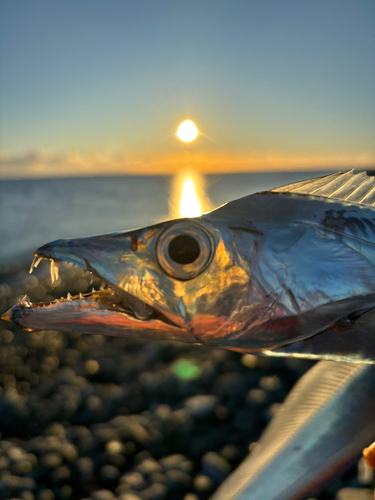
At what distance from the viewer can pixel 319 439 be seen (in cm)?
190

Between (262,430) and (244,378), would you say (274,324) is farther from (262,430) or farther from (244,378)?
(244,378)

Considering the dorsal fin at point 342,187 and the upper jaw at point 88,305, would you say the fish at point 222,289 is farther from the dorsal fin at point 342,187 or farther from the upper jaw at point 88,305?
the dorsal fin at point 342,187

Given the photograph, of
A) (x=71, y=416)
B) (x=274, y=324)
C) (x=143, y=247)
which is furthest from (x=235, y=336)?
(x=71, y=416)

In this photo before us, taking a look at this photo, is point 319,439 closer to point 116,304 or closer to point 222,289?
point 222,289

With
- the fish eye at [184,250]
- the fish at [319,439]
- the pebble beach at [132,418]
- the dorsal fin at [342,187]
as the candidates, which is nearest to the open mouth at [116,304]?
the fish eye at [184,250]

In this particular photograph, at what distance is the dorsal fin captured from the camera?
1.74 metres

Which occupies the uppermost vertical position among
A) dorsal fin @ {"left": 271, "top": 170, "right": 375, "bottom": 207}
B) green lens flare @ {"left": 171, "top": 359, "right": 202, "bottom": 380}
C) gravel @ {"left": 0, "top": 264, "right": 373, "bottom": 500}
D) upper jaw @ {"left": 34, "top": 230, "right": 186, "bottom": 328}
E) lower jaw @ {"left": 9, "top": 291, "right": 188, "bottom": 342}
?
dorsal fin @ {"left": 271, "top": 170, "right": 375, "bottom": 207}

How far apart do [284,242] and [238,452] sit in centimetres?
231

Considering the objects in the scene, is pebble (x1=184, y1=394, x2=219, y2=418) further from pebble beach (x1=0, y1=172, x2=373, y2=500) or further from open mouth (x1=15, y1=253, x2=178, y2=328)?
open mouth (x1=15, y1=253, x2=178, y2=328)

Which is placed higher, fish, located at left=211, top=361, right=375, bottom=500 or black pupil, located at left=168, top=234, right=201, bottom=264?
black pupil, located at left=168, top=234, right=201, bottom=264

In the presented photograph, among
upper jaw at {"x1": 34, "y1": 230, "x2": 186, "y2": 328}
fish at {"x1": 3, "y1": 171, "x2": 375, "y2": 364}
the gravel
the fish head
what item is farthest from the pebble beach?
upper jaw at {"x1": 34, "y1": 230, "x2": 186, "y2": 328}

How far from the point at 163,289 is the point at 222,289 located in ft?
0.65

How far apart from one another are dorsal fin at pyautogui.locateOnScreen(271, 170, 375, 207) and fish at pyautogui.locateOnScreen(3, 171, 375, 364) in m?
0.45

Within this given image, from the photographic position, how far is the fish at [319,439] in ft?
5.93
